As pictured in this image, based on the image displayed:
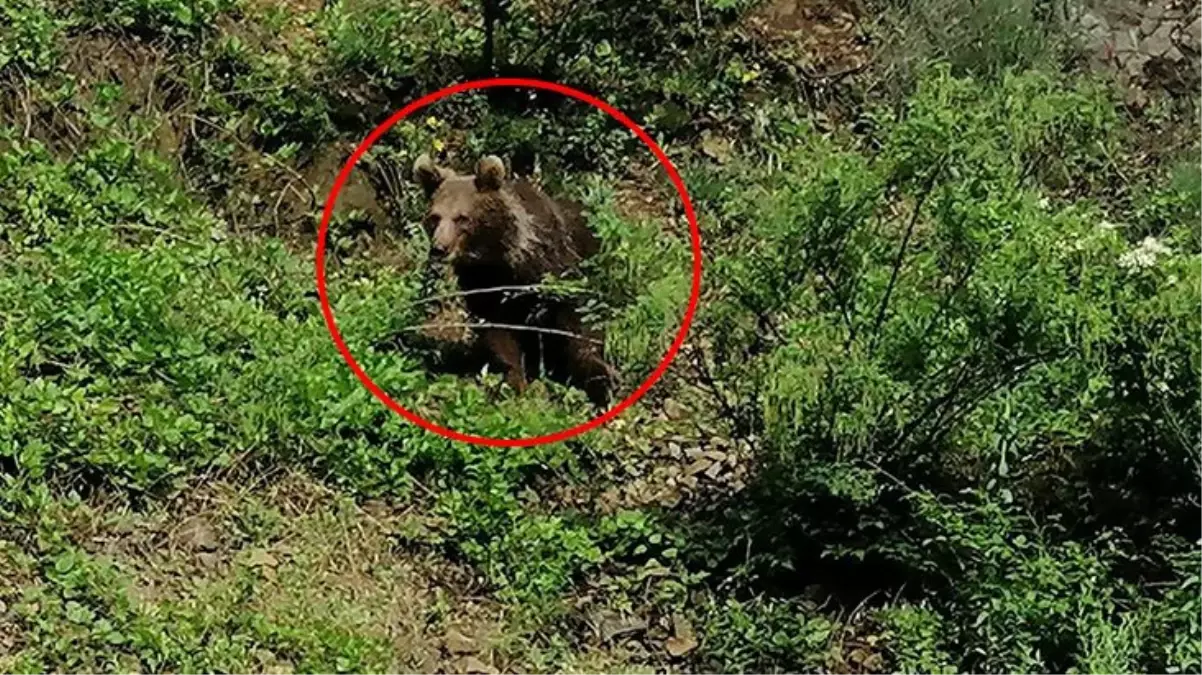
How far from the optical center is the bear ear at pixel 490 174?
6043mm

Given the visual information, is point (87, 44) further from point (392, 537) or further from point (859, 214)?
point (859, 214)

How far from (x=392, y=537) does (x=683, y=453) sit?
132cm

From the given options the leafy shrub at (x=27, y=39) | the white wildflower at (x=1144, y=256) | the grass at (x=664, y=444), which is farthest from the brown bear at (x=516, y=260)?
the white wildflower at (x=1144, y=256)

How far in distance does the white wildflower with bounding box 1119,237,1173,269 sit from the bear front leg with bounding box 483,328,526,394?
239 centimetres

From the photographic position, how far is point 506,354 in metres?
6.30

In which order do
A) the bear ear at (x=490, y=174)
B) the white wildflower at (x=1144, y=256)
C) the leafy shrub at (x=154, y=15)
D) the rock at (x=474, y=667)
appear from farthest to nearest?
the leafy shrub at (x=154, y=15)
the bear ear at (x=490, y=174)
the rock at (x=474, y=667)
the white wildflower at (x=1144, y=256)

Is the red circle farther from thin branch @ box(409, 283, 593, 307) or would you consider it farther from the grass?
thin branch @ box(409, 283, 593, 307)

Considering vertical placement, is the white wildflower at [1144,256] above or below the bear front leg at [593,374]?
above

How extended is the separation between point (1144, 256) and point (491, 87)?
3983mm

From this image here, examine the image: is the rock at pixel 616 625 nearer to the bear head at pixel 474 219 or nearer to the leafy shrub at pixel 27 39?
the bear head at pixel 474 219

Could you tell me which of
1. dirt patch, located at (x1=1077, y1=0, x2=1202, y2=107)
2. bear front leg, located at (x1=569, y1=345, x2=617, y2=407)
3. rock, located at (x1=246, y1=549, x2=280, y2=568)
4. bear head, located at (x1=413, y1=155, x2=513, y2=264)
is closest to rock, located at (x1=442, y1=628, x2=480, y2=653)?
rock, located at (x1=246, y1=549, x2=280, y2=568)

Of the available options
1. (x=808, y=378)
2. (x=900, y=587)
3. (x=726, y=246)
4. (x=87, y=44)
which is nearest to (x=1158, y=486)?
(x=900, y=587)

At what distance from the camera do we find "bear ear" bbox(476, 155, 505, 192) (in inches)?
238

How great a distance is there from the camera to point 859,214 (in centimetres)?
501
